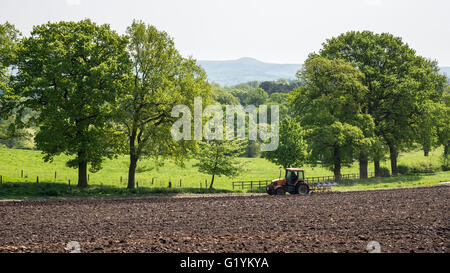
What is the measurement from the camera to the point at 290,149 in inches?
1742

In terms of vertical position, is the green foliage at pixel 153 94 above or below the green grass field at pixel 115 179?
above

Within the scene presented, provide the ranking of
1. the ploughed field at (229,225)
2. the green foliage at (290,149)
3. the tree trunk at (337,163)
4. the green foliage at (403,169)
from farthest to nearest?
the green foliage at (403,169) → the tree trunk at (337,163) → the green foliage at (290,149) → the ploughed field at (229,225)

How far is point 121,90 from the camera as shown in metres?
34.7

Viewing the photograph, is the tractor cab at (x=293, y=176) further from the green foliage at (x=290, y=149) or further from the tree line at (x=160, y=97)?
the green foliage at (x=290, y=149)

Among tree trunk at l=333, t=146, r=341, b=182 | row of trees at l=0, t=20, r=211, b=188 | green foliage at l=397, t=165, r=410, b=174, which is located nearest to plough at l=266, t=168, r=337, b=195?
row of trees at l=0, t=20, r=211, b=188

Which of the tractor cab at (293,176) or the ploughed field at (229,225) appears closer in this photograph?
the ploughed field at (229,225)

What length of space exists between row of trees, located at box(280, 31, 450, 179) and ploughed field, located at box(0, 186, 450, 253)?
53.2 feet

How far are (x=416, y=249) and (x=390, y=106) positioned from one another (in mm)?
37236

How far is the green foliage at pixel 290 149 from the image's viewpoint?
4428 cm

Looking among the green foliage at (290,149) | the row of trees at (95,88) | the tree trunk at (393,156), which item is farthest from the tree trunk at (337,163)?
the row of trees at (95,88)

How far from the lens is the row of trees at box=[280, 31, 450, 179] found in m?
45.4

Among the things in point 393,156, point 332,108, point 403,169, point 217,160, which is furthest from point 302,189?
point 403,169

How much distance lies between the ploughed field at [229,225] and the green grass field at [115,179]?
6.02 metres
